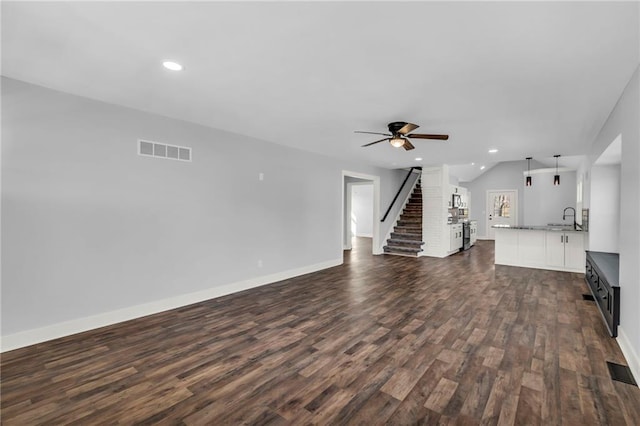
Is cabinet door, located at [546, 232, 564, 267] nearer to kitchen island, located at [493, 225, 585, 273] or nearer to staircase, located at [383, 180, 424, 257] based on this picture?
kitchen island, located at [493, 225, 585, 273]

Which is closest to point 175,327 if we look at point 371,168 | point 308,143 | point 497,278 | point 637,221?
point 308,143

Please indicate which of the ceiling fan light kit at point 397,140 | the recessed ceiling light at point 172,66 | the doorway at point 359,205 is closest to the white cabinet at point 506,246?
the doorway at point 359,205

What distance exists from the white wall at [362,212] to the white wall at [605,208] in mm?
8228

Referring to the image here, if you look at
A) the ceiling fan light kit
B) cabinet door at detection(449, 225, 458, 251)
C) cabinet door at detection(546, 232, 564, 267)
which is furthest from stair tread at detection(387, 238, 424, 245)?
the ceiling fan light kit

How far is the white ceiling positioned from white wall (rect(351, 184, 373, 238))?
349 inches

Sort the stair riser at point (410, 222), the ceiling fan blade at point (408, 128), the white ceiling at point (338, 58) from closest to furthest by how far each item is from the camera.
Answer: the white ceiling at point (338, 58)
the ceiling fan blade at point (408, 128)
the stair riser at point (410, 222)

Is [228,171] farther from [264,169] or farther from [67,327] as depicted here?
[67,327]

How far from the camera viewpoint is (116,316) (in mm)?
3459

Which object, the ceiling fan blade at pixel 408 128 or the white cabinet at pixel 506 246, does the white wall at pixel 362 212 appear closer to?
the white cabinet at pixel 506 246

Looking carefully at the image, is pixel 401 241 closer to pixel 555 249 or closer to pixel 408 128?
pixel 555 249

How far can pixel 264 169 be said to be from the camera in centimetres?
523

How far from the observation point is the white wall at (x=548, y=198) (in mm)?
10133

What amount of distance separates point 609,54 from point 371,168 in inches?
232

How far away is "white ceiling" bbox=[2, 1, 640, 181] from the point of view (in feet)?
5.92
